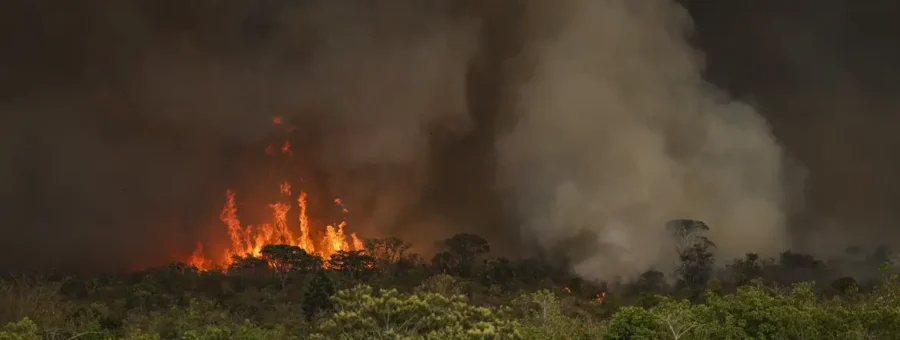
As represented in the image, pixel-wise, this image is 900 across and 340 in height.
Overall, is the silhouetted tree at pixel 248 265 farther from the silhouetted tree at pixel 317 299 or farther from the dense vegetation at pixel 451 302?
the silhouetted tree at pixel 317 299

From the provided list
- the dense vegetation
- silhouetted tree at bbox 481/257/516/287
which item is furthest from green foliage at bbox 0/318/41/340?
silhouetted tree at bbox 481/257/516/287

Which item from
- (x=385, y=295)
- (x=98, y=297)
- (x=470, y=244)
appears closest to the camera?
(x=385, y=295)

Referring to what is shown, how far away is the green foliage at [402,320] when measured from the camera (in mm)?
29266

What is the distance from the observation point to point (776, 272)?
460 ft

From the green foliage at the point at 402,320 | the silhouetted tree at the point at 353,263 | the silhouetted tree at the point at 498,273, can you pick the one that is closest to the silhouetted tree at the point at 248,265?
the silhouetted tree at the point at 353,263

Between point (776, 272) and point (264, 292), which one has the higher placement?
point (776, 272)

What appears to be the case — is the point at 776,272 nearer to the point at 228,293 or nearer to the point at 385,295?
the point at 228,293

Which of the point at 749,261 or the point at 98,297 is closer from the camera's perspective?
the point at 98,297

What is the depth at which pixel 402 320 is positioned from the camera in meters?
30.5

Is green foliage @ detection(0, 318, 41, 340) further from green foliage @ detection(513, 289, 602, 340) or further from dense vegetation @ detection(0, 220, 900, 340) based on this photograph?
green foliage @ detection(513, 289, 602, 340)

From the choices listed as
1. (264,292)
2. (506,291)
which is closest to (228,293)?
(264,292)

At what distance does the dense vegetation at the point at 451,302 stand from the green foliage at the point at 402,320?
7cm

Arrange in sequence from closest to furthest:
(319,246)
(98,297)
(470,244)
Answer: (98,297) < (470,244) < (319,246)

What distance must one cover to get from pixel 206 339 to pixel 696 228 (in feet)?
425
